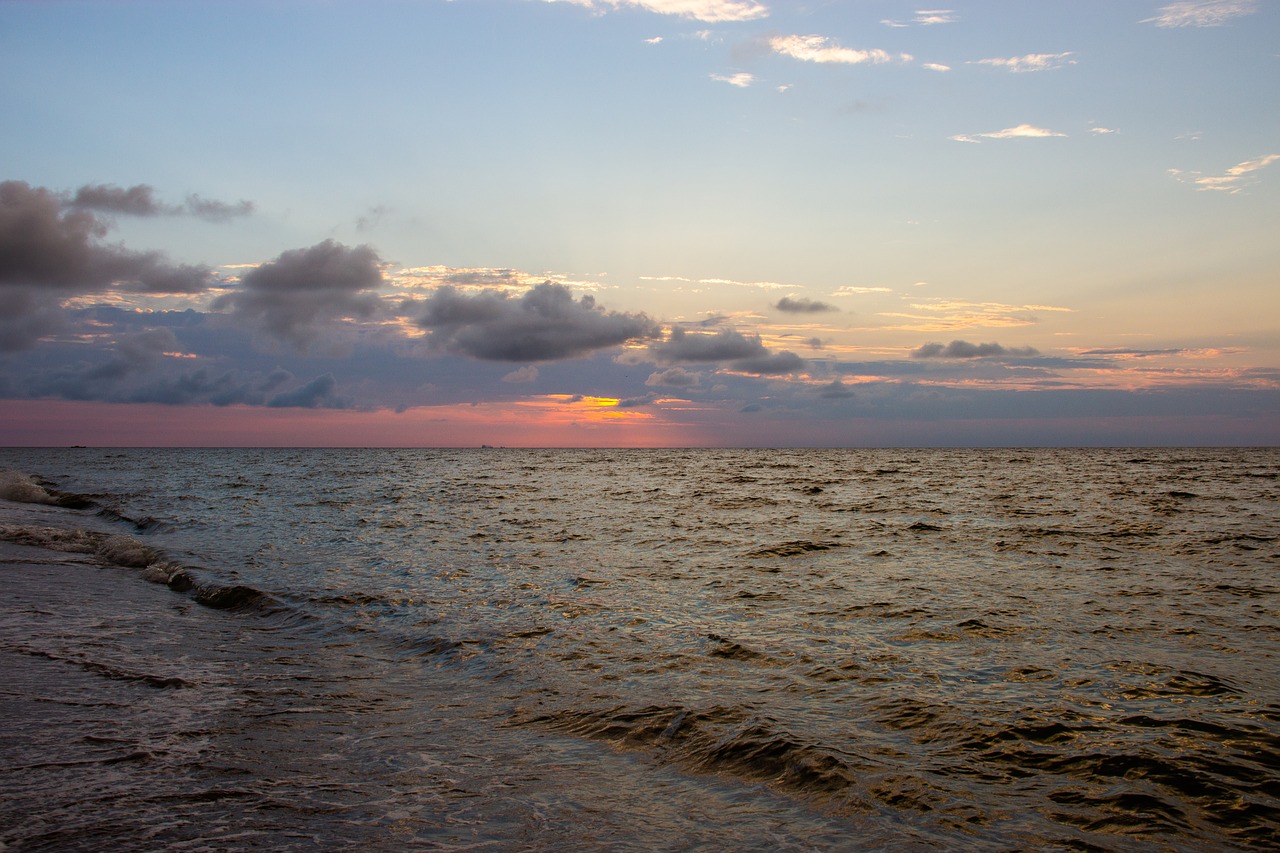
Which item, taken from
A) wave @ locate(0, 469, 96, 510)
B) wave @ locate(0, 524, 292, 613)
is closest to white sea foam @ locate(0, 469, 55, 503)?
wave @ locate(0, 469, 96, 510)

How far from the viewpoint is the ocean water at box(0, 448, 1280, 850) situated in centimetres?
634

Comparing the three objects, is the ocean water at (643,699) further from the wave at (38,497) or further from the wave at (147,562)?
the wave at (38,497)

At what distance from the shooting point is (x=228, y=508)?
39156 mm

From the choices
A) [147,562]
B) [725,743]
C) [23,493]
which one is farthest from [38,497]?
[725,743]

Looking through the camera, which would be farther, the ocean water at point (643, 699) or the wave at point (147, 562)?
the wave at point (147, 562)

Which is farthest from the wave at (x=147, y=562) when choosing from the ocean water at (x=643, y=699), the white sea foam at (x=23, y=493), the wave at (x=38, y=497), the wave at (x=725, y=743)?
the white sea foam at (x=23, y=493)

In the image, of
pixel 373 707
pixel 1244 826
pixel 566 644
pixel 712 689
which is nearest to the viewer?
pixel 1244 826

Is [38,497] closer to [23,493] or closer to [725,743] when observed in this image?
[23,493]

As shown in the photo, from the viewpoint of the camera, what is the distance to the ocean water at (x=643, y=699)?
6.34 metres

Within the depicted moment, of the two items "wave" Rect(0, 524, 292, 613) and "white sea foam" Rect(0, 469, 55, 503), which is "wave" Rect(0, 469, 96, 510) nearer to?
"white sea foam" Rect(0, 469, 55, 503)

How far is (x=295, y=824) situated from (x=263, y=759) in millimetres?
1668

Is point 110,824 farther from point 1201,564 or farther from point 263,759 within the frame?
point 1201,564

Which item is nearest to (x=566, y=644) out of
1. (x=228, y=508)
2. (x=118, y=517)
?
(x=118, y=517)

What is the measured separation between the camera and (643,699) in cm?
967
